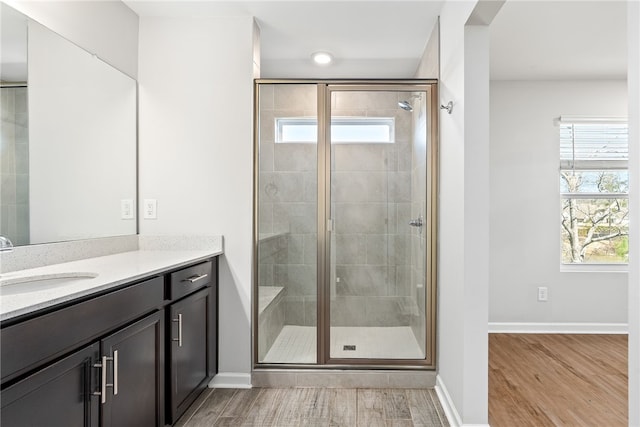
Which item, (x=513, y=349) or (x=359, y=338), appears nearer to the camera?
(x=359, y=338)

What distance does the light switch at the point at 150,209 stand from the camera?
2.61 m

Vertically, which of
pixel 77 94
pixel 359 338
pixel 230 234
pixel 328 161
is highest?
pixel 77 94

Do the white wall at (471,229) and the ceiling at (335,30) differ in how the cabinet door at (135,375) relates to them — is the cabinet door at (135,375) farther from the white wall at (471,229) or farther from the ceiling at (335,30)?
the ceiling at (335,30)

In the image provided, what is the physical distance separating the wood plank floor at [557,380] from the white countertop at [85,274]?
6.45 ft

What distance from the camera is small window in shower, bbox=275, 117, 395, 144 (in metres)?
2.63

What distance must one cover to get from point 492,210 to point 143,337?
10.8 ft

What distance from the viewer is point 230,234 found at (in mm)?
2582

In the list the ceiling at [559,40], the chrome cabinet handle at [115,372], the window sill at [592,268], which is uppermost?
the ceiling at [559,40]

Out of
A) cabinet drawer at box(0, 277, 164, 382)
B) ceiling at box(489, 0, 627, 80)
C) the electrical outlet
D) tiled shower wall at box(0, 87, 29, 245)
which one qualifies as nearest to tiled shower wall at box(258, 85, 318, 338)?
cabinet drawer at box(0, 277, 164, 382)

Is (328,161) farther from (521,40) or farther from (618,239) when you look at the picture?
(618,239)

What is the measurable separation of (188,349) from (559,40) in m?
3.43

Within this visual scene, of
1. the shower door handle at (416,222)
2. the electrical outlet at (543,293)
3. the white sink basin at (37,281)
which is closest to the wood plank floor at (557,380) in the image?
→ the electrical outlet at (543,293)

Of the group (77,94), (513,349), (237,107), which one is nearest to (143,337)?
(77,94)

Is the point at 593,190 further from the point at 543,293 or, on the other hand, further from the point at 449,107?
the point at 449,107
